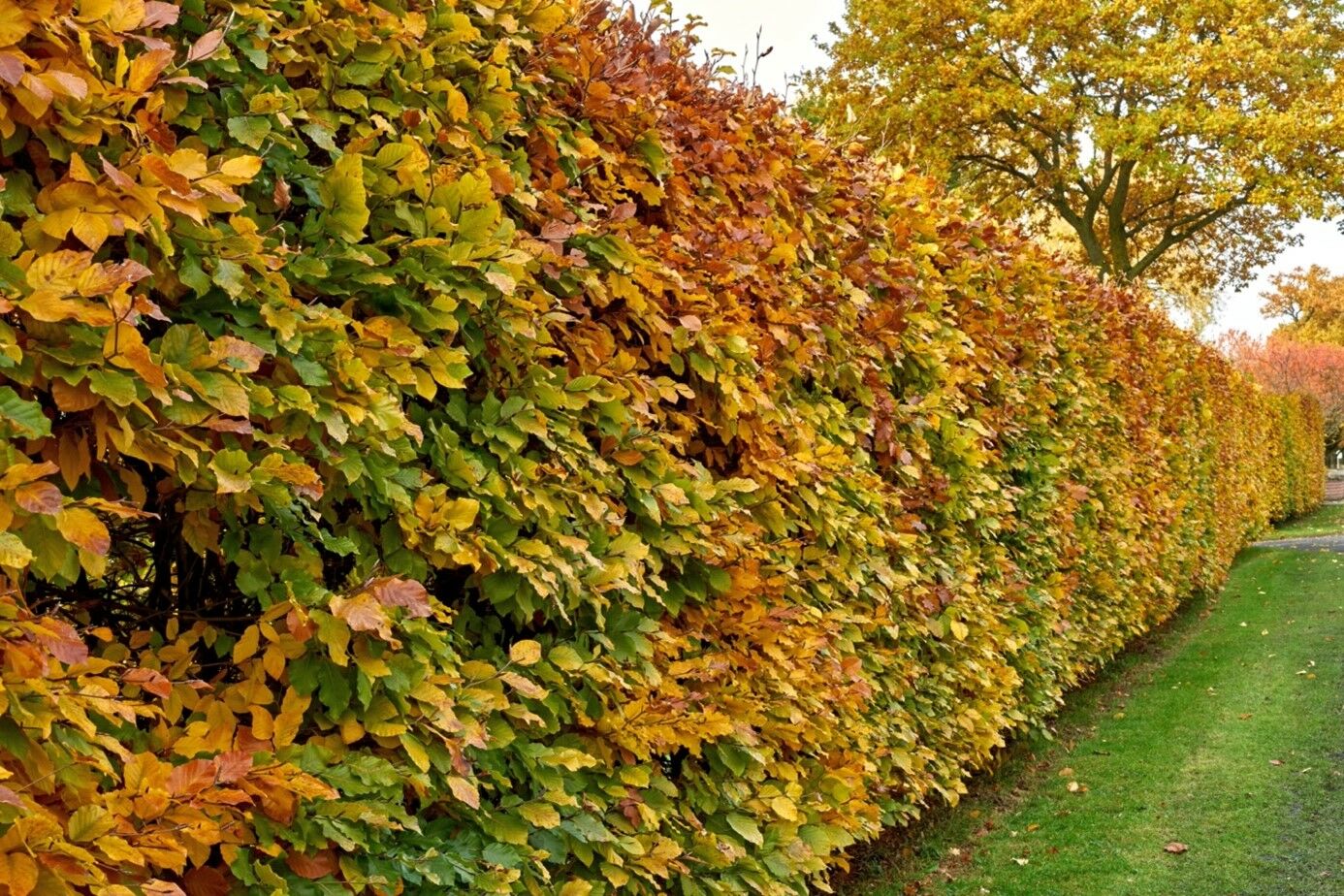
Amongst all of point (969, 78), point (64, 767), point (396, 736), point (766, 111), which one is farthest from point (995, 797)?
point (969, 78)

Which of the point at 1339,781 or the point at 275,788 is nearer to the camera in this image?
the point at 275,788

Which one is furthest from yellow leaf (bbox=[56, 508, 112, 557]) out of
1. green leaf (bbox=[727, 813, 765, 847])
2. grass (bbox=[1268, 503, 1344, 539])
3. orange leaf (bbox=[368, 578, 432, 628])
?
grass (bbox=[1268, 503, 1344, 539])

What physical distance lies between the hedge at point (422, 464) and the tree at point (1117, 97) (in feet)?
63.5

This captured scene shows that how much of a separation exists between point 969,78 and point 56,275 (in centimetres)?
2522

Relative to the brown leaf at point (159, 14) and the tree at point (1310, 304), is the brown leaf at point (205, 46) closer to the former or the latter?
the brown leaf at point (159, 14)

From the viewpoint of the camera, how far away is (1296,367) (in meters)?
50.2

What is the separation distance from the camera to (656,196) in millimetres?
3266

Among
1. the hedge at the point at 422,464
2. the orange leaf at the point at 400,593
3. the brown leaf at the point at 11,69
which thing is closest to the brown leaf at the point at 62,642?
the hedge at the point at 422,464

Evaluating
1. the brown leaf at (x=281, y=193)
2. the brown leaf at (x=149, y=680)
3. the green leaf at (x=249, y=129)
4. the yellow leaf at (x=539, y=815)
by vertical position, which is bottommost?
the yellow leaf at (x=539, y=815)

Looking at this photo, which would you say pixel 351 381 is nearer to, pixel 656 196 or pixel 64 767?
pixel 64 767

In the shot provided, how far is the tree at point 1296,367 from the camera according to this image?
163 feet

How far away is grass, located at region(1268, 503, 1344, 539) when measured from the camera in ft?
Answer: 77.4

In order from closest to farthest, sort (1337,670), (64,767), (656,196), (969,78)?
(64,767)
(656,196)
(1337,670)
(969,78)

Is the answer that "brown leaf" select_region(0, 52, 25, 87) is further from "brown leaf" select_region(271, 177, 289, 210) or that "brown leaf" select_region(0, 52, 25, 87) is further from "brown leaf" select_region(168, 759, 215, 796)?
"brown leaf" select_region(168, 759, 215, 796)
